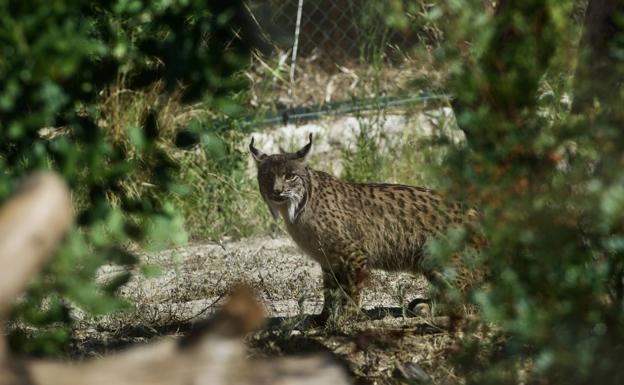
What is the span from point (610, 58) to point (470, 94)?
0.69 meters

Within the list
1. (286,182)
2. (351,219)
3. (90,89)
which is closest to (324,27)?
(286,182)

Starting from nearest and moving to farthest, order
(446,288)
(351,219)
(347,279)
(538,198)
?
(538,198) < (446,288) < (347,279) < (351,219)

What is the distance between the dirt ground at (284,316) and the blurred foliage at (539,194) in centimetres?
95

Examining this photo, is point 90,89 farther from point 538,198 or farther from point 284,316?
point 284,316

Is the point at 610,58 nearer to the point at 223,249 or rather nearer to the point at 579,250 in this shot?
the point at 579,250

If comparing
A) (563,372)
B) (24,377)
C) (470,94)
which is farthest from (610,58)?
(24,377)

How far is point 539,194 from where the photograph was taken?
394 centimetres

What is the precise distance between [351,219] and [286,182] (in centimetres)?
47

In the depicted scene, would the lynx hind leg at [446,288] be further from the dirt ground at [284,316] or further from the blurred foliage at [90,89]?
the blurred foliage at [90,89]

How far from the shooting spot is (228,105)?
441 cm

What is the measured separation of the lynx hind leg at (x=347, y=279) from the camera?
22.7 ft

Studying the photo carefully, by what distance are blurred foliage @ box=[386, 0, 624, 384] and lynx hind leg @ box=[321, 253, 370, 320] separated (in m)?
2.44

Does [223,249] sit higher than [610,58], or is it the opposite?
[610,58]

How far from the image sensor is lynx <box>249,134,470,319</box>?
7.23 metres
